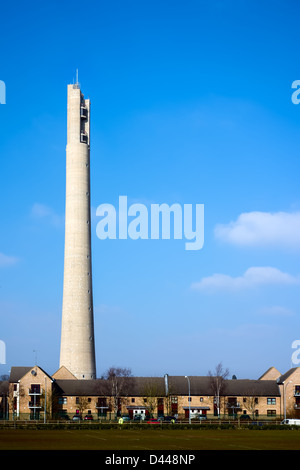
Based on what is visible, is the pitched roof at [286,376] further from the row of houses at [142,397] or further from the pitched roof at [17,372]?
the pitched roof at [17,372]

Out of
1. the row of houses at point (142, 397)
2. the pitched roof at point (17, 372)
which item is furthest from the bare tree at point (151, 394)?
the pitched roof at point (17, 372)

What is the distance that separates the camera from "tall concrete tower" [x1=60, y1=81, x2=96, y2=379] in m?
120

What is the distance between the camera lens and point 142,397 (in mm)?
120375

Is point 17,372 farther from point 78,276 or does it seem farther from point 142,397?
point 142,397

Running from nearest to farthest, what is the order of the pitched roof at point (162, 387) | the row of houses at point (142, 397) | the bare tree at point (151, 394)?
the bare tree at point (151, 394)
the row of houses at point (142, 397)
the pitched roof at point (162, 387)

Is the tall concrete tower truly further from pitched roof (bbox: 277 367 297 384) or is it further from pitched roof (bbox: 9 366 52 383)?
pitched roof (bbox: 277 367 297 384)

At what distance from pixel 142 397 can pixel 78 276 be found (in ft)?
77.3

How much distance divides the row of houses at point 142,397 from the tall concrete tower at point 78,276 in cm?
335

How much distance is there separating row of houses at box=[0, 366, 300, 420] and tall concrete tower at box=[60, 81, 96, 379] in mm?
3346

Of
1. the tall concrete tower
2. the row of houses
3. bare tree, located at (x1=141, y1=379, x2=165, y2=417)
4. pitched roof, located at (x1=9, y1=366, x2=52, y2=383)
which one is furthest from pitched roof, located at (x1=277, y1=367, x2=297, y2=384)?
pitched roof, located at (x1=9, y1=366, x2=52, y2=383)

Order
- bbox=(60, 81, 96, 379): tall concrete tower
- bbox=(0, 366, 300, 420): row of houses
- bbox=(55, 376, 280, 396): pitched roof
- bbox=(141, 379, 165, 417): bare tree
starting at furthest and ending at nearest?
bbox=(60, 81, 96, 379): tall concrete tower → bbox=(55, 376, 280, 396): pitched roof → bbox=(0, 366, 300, 420): row of houses → bbox=(141, 379, 165, 417): bare tree

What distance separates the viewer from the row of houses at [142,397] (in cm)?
11650
